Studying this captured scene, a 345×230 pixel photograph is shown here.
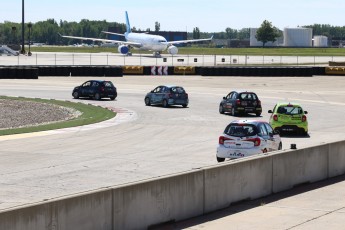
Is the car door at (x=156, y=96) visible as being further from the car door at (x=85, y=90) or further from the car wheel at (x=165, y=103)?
the car door at (x=85, y=90)

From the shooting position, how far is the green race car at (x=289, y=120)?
41.1 m

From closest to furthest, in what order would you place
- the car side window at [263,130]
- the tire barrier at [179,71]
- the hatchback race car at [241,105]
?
the car side window at [263,130]
the hatchback race car at [241,105]
the tire barrier at [179,71]

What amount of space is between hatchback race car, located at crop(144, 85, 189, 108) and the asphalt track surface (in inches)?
19.3

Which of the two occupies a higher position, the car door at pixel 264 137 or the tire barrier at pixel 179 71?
the tire barrier at pixel 179 71

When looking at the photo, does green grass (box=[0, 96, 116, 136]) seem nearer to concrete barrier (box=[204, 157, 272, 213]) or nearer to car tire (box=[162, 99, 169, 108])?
car tire (box=[162, 99, 169, 108])

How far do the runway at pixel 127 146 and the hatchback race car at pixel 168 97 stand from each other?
63 centimetres

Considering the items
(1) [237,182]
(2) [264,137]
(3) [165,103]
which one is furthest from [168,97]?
(1) [237,182]

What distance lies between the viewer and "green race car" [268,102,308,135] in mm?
41062

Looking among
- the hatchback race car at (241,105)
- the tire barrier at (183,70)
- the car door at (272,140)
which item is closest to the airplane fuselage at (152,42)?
the tire barrier at (183,70)

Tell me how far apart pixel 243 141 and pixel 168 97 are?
27.8m

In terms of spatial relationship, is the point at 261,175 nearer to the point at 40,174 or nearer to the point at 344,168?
the point at 344,168

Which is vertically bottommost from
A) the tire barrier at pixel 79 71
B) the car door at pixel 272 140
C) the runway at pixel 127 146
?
the runway at pixel 127 146

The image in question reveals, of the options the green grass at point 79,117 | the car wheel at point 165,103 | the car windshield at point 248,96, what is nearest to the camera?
the green grass at point 79,117

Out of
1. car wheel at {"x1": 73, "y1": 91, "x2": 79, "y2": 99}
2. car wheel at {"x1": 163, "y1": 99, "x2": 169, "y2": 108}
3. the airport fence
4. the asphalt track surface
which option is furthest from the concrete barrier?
the airport fence
